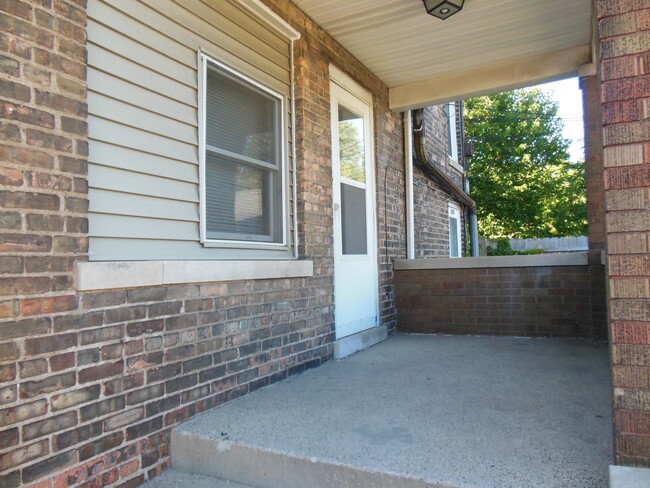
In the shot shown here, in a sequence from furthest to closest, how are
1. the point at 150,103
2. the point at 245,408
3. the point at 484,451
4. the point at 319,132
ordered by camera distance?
the point at 319,132, the point at 245,408, the point at 150,103, the point at 484,451

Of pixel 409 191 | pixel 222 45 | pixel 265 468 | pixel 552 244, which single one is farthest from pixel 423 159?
pixel 552 244

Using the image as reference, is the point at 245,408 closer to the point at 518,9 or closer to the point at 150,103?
the point at 150,103

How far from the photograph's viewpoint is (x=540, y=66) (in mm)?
5027

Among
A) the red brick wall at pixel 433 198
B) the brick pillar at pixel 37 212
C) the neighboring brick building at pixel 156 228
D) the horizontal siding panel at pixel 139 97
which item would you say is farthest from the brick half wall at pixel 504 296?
the brick pillar at pixel 37 212

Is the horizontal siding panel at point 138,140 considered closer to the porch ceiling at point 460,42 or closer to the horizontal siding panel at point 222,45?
the horizontal siding panel at point 222,45

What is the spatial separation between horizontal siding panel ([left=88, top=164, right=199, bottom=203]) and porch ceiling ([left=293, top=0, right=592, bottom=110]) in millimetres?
2061

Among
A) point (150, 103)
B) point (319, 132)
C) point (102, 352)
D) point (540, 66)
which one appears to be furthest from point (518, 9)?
point (102, 352)

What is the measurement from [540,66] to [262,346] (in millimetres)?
4117

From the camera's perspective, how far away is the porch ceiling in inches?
159

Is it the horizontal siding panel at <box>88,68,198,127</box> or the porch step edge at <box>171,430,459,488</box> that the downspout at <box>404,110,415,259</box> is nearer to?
the horizontal siding panel at <box>88,68,198,127</box>

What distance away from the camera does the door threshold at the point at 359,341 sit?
410 cm

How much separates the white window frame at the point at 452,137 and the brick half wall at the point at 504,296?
4184mm

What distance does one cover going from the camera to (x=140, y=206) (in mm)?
2438

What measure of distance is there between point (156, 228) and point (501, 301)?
3.91 metres
